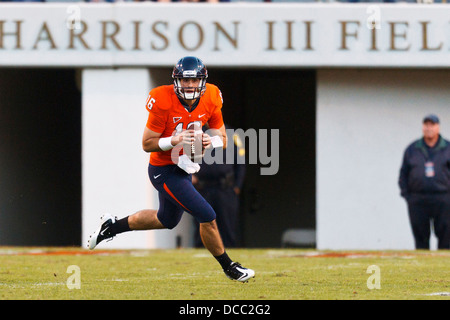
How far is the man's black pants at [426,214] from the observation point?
1168cm

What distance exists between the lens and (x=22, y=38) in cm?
1373

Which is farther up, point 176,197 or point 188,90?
point 188,90

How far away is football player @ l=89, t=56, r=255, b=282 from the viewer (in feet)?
22.9

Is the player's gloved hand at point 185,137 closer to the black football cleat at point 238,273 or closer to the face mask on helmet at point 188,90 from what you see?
the face mask on helmet at point 188,90

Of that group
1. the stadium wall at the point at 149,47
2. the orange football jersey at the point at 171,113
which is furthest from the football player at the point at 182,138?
the stadium wall at the point at 149,47

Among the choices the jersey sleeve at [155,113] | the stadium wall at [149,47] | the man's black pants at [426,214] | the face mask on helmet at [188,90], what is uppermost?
the stadium wall at [149,47]

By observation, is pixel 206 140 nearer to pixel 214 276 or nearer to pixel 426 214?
pixel 214 276

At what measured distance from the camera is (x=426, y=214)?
38.4ft

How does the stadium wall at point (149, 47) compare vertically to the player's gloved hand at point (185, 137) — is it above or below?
above

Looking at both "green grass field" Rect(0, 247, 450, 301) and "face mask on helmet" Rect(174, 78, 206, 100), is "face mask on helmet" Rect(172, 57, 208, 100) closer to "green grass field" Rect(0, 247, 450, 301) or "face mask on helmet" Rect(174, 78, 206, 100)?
"face mask on helmet" Rect(174, 78, 206, 100)

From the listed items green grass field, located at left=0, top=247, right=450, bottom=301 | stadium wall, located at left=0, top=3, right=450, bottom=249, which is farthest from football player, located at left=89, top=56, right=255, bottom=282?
stadium wall, located at left=0, top=3, right=450, bottom=249

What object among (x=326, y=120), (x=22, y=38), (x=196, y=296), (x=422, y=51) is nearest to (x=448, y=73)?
(x=422, y=51)

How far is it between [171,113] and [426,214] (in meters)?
5.55

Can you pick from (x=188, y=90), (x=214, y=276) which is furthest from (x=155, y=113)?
(x=214, y=276)
